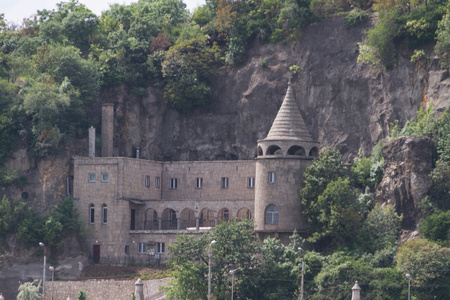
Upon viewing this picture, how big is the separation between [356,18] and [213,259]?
26656 millimetres

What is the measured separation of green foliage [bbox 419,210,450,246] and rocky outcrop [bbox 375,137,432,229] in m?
2.45

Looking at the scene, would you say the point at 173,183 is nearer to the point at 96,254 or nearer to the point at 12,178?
the point at 96,254

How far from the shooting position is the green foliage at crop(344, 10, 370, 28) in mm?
99500

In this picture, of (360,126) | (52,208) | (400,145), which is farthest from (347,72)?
(52,208)

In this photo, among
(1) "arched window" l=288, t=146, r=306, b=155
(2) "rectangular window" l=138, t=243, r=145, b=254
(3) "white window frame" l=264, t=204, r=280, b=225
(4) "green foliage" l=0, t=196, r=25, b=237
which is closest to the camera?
(3) "white window frame" l=264, t=204, r=280, b=225

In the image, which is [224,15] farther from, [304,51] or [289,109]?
[289,109]

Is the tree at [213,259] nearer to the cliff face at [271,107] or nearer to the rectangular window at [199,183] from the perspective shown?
the rectangular window at [199,183]

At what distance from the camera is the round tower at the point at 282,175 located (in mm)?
91250

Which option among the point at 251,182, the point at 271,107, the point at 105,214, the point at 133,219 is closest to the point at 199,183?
the point at 251,182

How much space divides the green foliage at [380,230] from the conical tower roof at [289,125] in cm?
920

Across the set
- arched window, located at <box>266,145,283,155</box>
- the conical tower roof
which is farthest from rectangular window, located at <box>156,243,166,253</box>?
the conical tower roof

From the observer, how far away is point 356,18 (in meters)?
99.6

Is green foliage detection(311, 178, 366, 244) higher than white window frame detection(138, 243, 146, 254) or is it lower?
higher

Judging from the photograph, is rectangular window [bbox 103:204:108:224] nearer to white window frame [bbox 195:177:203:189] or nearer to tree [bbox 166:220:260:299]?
white window frame [bbox 195:177:203:189]
